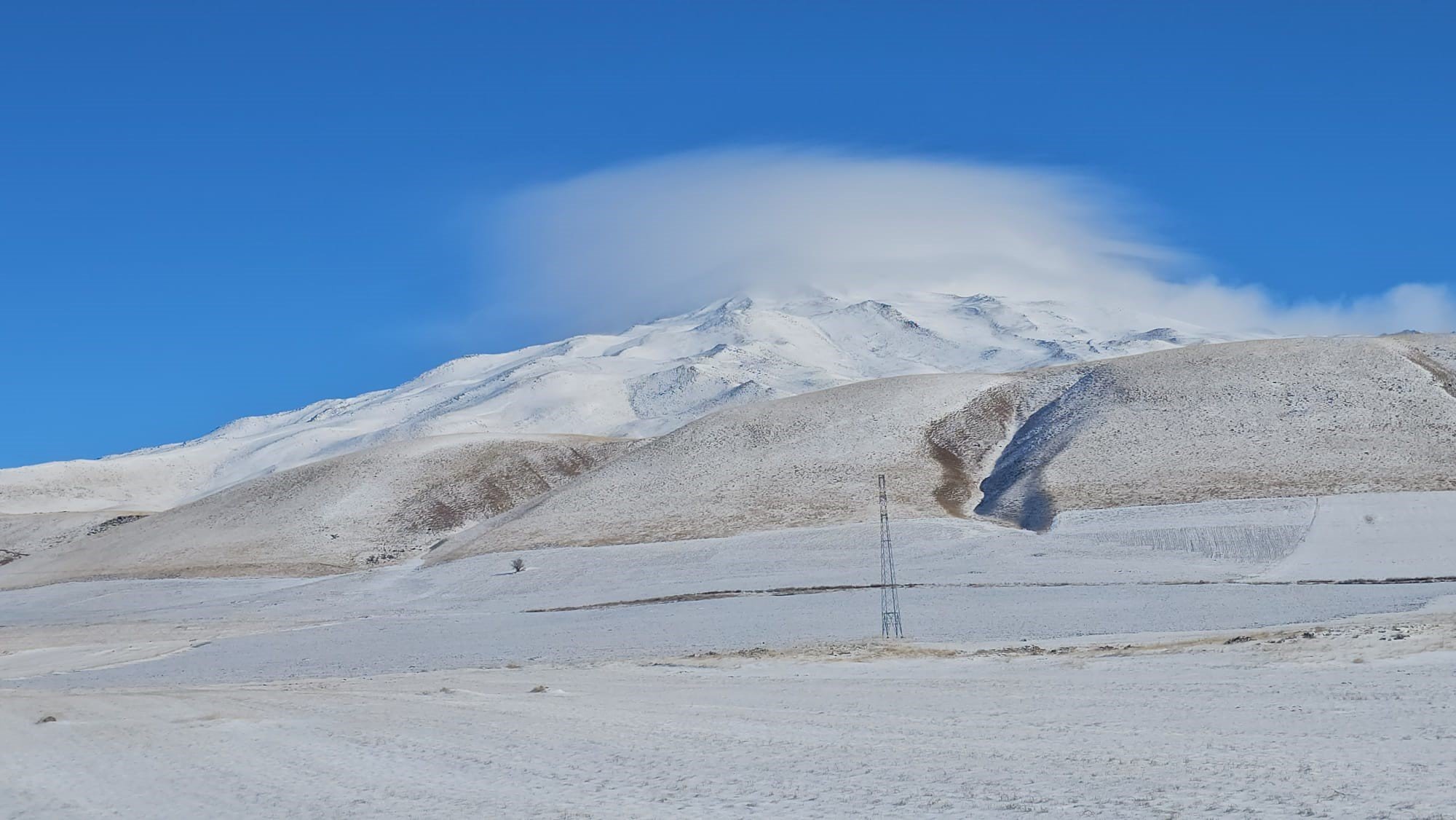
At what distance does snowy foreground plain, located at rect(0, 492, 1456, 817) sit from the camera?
1495cm

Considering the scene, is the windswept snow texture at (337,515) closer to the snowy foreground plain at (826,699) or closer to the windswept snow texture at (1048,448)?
the windswept snow texture at (1048,448)

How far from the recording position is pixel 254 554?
86312mm

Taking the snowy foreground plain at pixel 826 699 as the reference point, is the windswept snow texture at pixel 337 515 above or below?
above

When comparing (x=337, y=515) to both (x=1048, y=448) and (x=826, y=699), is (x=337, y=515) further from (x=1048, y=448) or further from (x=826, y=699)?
(x=826, y=699)

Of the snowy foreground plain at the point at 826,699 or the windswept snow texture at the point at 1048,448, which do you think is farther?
the windswept snow texture at the point at 1048,448

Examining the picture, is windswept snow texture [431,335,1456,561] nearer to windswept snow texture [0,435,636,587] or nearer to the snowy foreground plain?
windswept snow texture [0,435,636,587]

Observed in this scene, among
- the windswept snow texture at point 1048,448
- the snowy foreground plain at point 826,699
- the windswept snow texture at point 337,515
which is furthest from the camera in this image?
the windswept snow texture at point 337,515

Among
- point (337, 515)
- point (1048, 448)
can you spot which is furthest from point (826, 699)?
point (337, 515)

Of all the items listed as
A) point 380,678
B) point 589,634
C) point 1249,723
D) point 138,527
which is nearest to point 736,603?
point 589,634

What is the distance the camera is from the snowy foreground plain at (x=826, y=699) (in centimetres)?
1495

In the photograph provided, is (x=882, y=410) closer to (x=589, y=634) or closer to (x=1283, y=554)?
(x=1283, y=554)

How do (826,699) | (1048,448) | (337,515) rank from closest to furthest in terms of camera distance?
(826,699) → (1048,448) → (337,515)

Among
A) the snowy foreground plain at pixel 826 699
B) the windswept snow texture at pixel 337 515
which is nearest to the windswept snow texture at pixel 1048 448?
the windswept snow texture at pixel 337 515

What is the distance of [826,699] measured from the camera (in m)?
23.2
